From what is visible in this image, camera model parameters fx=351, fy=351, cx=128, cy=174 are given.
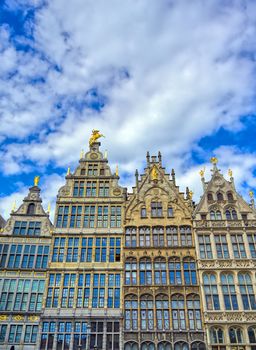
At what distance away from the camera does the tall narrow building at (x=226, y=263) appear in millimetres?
33281

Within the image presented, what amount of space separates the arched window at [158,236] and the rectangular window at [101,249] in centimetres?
545

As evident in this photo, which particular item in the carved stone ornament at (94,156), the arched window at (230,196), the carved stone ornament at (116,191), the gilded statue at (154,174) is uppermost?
the carved stone ornament at (94,156)

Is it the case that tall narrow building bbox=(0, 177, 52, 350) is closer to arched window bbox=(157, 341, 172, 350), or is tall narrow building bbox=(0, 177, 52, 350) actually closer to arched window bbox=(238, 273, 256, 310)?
arched window bbox=(157, 341, 172, 350)

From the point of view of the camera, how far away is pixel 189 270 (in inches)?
1442

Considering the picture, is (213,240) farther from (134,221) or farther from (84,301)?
(84,301)

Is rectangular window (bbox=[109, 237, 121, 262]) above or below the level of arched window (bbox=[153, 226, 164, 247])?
below

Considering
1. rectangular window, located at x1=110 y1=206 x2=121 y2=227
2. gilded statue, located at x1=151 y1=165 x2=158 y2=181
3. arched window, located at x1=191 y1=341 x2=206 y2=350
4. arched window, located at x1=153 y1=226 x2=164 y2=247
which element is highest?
gilded statue, located at x1=151 y1=165 x2=158 y2=181

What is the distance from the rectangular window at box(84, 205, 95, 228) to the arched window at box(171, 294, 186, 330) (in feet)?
39.4

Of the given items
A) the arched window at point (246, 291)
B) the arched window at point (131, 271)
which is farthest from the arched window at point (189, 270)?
the arched window at point (131, 271)

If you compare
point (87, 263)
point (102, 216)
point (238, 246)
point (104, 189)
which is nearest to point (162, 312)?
point (87, 263)

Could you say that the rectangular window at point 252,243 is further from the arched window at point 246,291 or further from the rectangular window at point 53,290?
the rectangular window at point 53,290

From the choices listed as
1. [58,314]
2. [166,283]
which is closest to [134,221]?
[166,283]

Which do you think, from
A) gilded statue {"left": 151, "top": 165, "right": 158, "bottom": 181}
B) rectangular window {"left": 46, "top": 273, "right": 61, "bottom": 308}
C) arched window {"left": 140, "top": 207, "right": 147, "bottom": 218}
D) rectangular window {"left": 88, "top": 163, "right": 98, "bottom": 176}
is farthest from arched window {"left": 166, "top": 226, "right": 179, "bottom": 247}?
rectangular window {"left": 46, "top": 273, "right": 61, "bottom": 308}

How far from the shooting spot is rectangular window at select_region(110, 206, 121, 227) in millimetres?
39781
